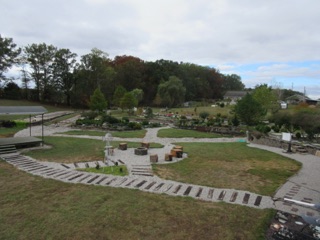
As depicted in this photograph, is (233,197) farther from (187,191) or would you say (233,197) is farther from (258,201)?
(187,191)

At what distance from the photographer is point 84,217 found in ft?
21.8

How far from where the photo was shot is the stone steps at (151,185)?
8.09 meters

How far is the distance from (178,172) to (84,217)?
5227 millimetres

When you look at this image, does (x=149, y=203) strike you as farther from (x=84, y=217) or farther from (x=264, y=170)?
(x=264, y=170)

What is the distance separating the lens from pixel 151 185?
930cm

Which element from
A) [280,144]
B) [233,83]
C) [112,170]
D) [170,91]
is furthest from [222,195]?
[233,83]

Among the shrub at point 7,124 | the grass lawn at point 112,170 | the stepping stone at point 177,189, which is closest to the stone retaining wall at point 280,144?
the stepping stone at point 177,189

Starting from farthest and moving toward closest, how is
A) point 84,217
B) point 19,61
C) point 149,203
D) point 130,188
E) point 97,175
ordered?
point 19,61, point 97,175, point 130,188, point 149,203, point 84,217

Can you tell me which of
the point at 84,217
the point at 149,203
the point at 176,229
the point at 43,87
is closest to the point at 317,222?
the point at 176,229

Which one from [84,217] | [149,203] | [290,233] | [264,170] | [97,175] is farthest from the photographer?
[264,170]

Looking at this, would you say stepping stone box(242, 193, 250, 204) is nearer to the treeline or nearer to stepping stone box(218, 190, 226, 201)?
stepping stone box(218, 190, 226, 201)

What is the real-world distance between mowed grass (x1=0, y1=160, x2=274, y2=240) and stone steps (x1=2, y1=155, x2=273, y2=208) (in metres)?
0.50

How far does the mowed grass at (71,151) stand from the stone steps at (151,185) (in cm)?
147

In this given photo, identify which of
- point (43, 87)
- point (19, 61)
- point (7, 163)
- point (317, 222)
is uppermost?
point (19, 61)
